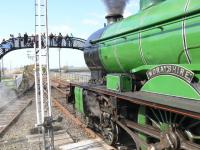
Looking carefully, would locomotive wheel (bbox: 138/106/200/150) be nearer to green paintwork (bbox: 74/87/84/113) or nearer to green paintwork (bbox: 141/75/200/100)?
green paintwork (bbox: 141/75/200/100)

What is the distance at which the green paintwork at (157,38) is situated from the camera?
5887mm

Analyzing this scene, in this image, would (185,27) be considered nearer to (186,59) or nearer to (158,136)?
(186,59)

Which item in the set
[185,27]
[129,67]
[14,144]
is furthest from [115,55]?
[14,144]

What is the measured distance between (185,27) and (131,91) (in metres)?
2.64

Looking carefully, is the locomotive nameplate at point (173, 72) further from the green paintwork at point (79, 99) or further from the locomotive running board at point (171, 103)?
the green paintwork at point (79, 99)

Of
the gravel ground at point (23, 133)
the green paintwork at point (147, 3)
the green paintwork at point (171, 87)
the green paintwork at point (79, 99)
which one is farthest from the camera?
the green paintwork at point (79, 99)

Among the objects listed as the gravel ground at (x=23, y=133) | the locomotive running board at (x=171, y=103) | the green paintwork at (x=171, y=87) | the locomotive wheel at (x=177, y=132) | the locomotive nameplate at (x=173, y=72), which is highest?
the locomotive nameplate at (x=173, y=72)

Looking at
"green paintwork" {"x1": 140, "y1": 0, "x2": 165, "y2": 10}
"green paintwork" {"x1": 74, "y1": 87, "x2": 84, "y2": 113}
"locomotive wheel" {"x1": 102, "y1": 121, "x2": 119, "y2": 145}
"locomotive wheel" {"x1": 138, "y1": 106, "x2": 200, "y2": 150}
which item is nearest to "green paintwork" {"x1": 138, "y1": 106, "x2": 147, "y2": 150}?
"locomotive wheel" {"x1": 138, "y1": 106, "x2": 200, "y2": 150}

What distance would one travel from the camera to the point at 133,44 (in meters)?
8.20

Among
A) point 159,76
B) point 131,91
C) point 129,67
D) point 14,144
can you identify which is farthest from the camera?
point 14,144

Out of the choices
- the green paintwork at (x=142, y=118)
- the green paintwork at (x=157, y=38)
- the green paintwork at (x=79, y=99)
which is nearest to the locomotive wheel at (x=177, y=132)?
the green paintwork at (x=142, y=118)

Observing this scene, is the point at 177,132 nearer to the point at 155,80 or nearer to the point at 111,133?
the point at 155,80

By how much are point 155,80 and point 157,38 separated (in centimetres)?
109

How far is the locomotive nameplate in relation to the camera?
18.4ft
